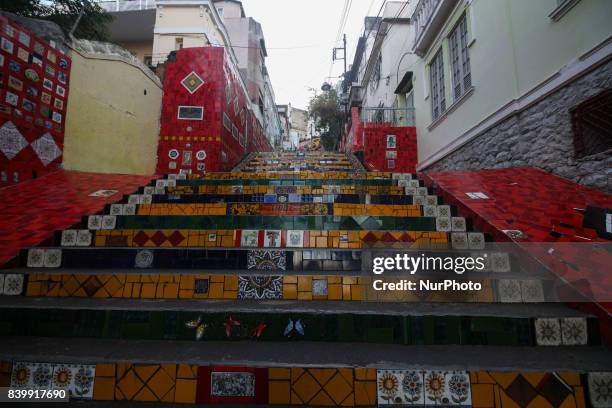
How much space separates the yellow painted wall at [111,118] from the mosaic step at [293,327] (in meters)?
4.33

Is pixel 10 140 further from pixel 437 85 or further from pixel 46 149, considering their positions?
pixel 437 85

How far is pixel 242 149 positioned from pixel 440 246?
26.3 ft

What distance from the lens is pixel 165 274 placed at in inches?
81.4

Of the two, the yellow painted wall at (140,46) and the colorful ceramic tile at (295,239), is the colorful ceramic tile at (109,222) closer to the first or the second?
the colorful ceramic tile at (295,239)

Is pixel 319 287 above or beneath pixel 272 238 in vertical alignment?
beneath

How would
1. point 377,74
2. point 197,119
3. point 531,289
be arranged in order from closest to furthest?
point 531,289 → point 197,119 → point 377,74

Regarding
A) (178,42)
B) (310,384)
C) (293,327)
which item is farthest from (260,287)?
(178,42)

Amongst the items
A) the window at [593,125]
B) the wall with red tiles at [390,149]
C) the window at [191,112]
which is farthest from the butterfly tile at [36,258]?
the wall with red tiles at [390,149]

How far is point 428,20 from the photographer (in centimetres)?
754

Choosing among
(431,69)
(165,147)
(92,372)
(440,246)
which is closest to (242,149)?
(165,147)

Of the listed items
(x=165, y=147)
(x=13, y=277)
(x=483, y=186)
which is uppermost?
(x=165, y=147)

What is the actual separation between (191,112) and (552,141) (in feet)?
23.4

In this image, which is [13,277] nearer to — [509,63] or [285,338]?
[285,338]

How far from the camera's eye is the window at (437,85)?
7.59 m
